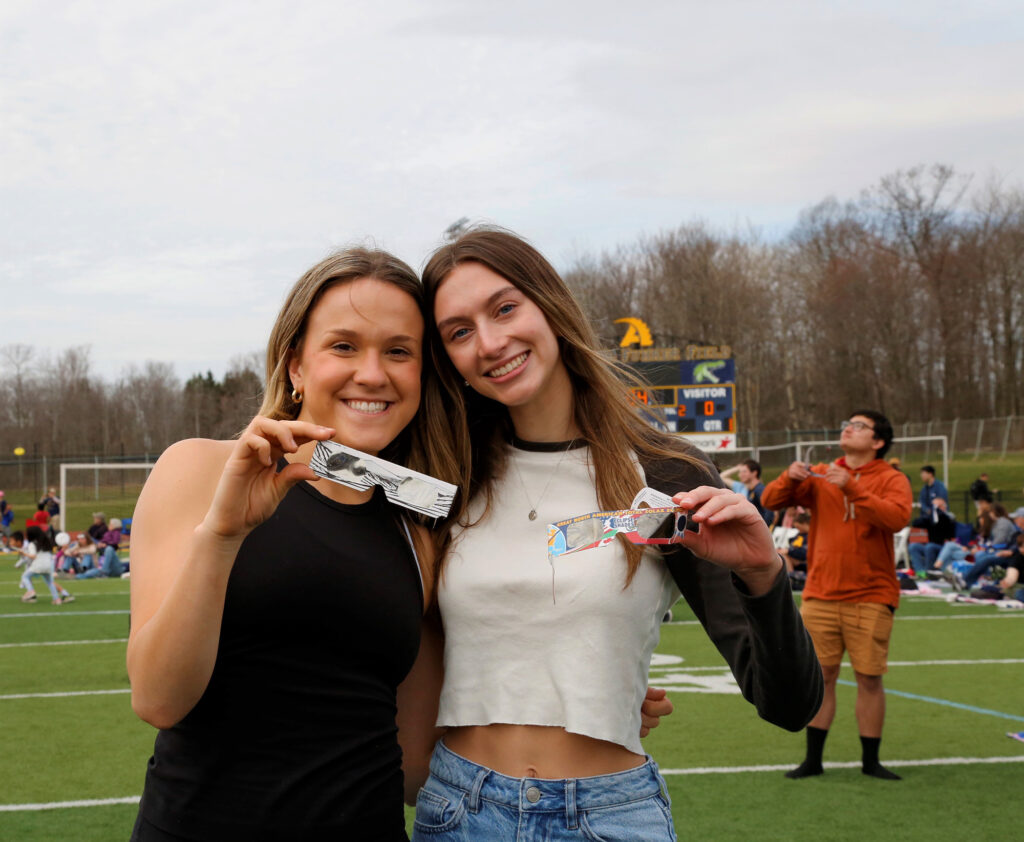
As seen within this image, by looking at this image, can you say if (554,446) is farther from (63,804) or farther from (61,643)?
(61,643)

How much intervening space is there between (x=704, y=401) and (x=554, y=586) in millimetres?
22457

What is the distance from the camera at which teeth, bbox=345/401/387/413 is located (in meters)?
2.34

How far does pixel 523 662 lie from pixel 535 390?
0.61 m

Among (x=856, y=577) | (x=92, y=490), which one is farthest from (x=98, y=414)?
(x=856, y=577)

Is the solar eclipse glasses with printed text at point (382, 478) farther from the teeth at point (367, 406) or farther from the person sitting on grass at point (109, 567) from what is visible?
the person sitting on grass at point (109, 567)

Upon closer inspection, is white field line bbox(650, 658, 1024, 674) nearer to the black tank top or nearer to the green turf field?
the green turf field

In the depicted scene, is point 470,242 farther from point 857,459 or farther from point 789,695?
point 857,459

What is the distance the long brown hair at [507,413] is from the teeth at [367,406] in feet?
0.81

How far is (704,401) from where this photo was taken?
79.6ft

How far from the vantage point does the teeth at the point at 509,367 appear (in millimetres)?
2424

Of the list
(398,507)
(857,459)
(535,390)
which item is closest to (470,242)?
(535,390)

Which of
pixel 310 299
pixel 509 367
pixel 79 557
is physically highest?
pixel 310 299

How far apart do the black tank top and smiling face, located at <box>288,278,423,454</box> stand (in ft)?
0.76

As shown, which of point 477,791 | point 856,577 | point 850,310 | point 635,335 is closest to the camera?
point 477,791
